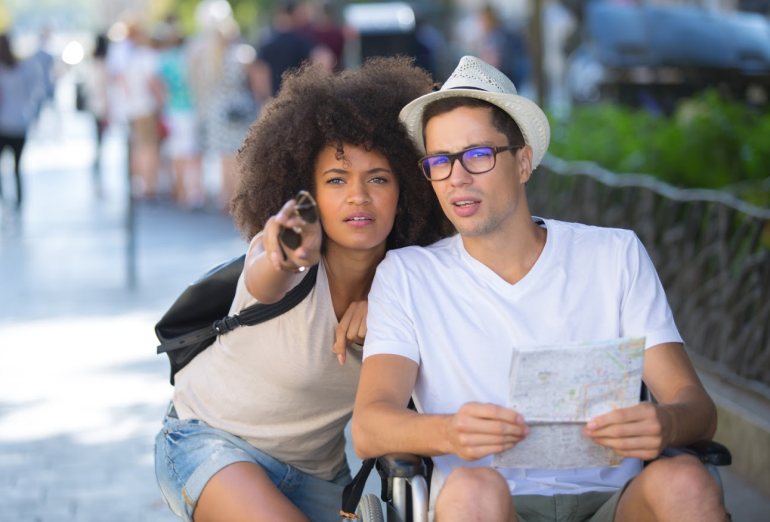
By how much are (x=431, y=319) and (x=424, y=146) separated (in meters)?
0.58

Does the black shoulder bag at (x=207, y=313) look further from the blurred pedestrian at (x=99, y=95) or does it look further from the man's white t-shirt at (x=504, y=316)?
the blurred pedestrian at (x=99, y=95)

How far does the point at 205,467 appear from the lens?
3848mm

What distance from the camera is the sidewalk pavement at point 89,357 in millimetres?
5723

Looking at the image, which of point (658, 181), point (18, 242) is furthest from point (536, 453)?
point (18, 242)

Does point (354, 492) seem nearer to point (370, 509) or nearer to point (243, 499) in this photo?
point (370, 509)

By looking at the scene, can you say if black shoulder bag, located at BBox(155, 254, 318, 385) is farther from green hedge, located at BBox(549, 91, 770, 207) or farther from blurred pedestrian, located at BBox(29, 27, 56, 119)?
blurred pedestrian, located at BBox(29, 27, 56, 119)

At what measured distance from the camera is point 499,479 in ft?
11.0

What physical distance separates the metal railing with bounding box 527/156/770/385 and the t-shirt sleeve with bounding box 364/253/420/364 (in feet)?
8.61

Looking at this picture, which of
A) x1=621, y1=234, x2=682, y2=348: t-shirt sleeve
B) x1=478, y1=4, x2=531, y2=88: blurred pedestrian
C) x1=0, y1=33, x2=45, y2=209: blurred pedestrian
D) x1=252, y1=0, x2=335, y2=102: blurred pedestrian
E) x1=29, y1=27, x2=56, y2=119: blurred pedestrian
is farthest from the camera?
x1=478, y1=4, x2=531, y2=88: blurred pedestrian

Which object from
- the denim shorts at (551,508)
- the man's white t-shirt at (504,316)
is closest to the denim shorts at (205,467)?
the man's white t-shirt at (504,316)

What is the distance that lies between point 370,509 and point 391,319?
498 millimetres

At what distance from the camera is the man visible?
3.54 m

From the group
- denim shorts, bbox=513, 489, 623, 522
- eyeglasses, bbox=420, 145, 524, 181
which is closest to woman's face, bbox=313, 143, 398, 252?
eyeglasses, bbox=420, 145, 524, 181

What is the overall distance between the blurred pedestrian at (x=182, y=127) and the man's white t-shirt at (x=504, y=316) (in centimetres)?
1160
